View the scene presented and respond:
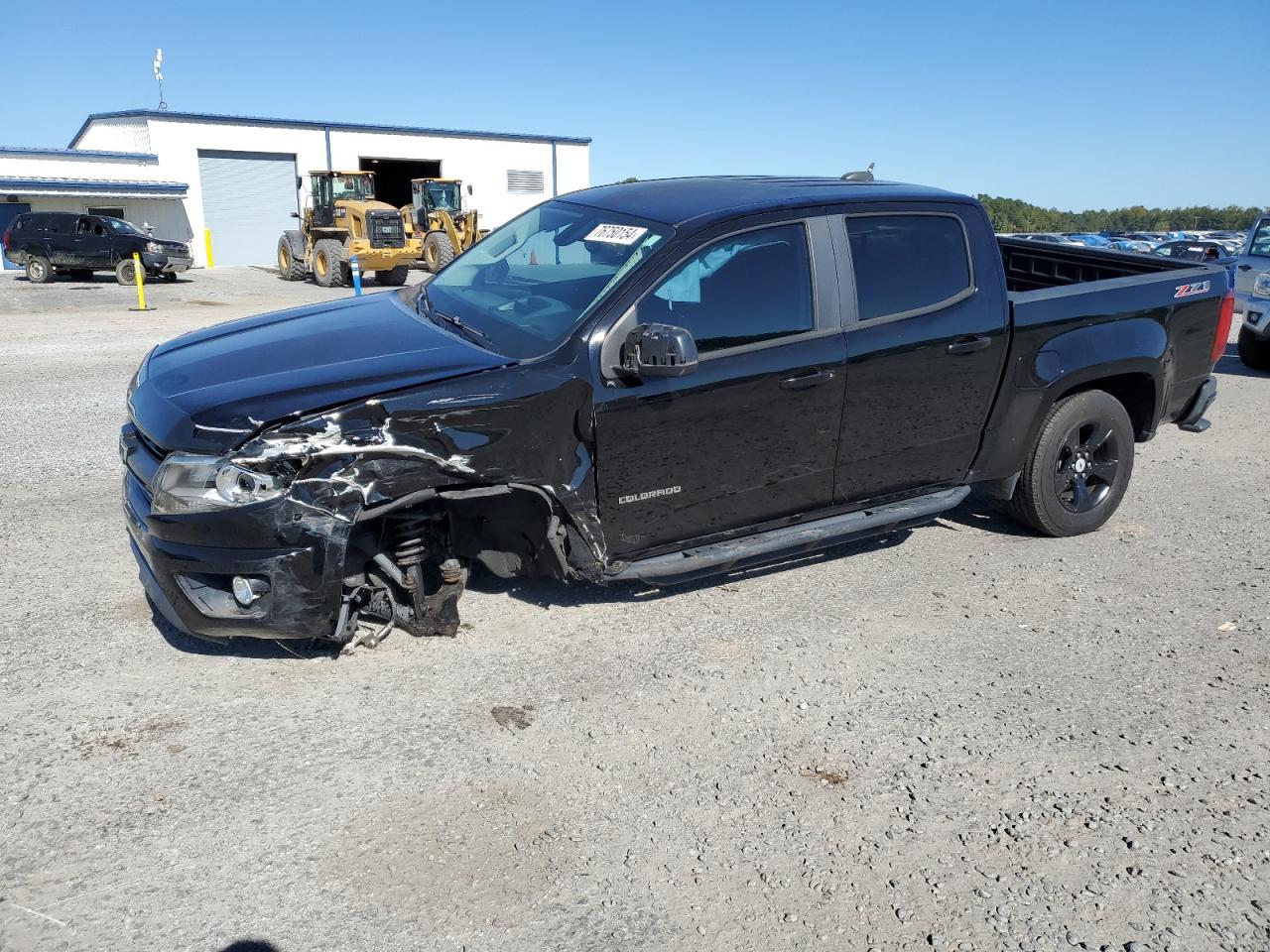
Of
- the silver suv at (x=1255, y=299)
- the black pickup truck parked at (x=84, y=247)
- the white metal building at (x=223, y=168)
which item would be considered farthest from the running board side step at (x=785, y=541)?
the white metal building at (x=223, y=168)

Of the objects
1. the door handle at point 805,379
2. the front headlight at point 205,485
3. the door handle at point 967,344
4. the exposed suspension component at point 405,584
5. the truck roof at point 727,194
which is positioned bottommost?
the exposed suspension component at point 405,584

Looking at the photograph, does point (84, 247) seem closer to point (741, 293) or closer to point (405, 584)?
point (405, 584)

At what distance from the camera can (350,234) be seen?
78.9 ft

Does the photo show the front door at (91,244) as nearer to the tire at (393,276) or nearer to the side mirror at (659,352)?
the tire at (393,276)

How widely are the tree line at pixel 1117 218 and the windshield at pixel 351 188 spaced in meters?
33.7

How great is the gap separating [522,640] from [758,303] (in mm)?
1758

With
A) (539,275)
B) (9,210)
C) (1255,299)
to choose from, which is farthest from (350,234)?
(539,275)

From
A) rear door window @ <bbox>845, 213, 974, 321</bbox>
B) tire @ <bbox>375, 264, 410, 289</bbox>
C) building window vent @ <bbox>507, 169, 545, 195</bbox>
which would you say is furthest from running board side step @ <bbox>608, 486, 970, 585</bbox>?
building window vent @ <bbox>507, 169, 545, 195</bbox>

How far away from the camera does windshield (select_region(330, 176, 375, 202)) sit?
82.5ft

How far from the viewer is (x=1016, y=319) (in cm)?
489

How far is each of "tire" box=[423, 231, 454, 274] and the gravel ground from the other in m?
19.3

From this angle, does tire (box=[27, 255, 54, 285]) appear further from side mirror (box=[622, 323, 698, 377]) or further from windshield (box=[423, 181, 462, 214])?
side mirror (box=[622, 323, 698, 377])

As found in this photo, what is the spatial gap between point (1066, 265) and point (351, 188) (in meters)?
22.3

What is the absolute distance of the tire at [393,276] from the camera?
2491 centimetres
